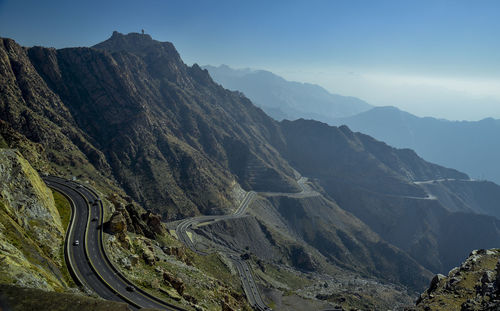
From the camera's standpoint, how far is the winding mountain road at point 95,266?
4953cm

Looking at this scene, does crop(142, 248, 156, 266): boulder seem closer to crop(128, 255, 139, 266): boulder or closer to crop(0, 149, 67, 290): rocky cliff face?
crop(128, 255, 139, 266): boulder

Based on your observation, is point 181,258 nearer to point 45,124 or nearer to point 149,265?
point 149,265

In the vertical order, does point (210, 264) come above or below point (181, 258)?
below

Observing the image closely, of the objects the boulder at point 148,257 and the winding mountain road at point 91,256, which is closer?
the winding mountain road at point 91,256

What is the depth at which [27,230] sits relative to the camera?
4809 centimetres

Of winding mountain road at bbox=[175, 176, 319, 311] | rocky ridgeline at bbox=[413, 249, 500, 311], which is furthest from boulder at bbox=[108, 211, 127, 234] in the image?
winding mountain road at bbox=[175, 176, 319, 311]

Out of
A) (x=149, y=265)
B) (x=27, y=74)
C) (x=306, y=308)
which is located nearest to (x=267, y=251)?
(x=306, y=308)

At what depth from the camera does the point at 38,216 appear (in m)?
52.4

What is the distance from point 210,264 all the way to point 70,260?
246 ft

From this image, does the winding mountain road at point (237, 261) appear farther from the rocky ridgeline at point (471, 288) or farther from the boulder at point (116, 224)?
the rocky ridgeline at point (471, 288)

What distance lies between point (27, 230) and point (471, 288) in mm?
74479

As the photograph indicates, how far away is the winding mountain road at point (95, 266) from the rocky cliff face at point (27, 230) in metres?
2.88

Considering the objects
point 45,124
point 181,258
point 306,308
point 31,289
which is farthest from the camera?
point 45,124

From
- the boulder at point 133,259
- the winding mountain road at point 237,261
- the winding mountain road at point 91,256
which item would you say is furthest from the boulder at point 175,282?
the winding mountain road at point 237,261
